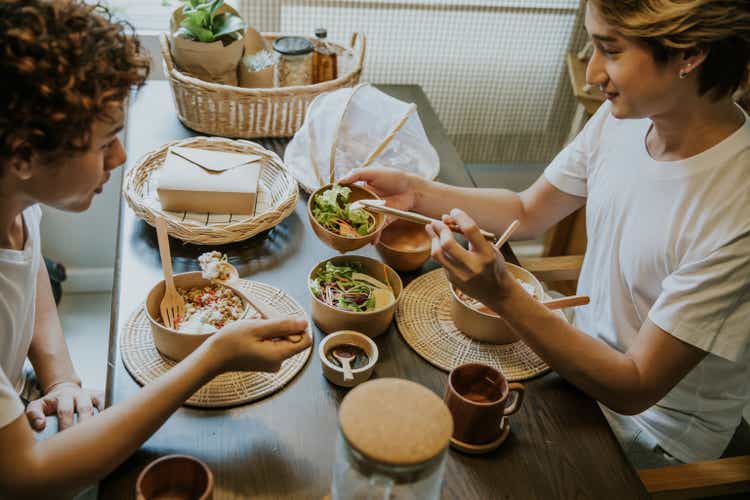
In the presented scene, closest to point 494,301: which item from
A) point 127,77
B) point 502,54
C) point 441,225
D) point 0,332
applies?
point 441,225

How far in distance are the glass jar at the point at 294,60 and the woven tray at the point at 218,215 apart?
316 millimetres

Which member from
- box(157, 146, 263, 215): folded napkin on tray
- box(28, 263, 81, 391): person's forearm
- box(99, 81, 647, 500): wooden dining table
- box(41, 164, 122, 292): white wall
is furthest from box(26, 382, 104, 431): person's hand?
box(41, 164, 122, 292): white wall

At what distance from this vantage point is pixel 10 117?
83 centimetres

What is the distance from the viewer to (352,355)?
43.9 inches

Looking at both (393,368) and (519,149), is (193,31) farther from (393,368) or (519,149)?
(519,149)

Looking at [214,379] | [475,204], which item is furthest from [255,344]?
[475,204]

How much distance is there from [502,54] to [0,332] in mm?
1978

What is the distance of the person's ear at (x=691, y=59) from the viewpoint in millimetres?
1041

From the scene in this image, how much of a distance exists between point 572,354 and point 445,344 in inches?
8.9

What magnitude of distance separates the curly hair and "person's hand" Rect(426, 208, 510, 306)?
1.81 feet

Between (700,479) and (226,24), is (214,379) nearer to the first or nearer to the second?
(700,479)

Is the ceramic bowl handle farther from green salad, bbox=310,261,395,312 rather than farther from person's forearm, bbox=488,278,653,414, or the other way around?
green salad, bbox=310,261,395,312

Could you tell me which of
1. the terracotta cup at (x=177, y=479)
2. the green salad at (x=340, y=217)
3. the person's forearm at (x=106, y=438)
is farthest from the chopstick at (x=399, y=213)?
the terracotta cup at (x=177, y=479)

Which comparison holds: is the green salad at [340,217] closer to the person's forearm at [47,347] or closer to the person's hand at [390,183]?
the person's hand at [390,183]
